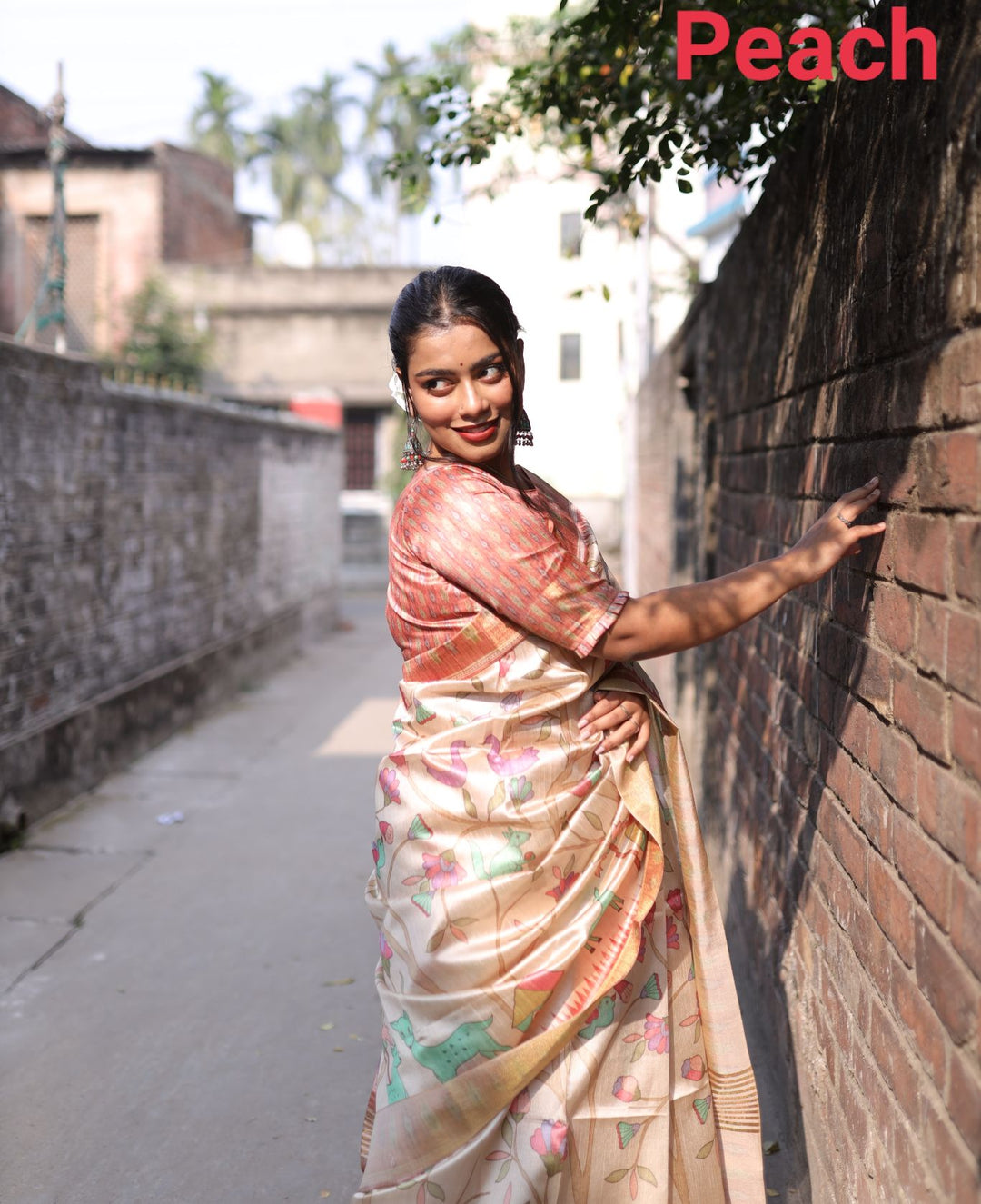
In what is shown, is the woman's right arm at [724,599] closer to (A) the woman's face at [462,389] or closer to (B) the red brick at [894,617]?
(B) the red brick at [894,617]

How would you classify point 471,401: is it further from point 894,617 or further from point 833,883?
point 833,883

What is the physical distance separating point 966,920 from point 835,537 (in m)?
0.72

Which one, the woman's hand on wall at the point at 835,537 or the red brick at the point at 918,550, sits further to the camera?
the woman's hand on wall at the point at 835,537

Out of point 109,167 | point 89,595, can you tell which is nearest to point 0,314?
point 109,167

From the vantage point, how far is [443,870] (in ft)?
7.20

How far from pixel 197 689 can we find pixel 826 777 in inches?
272

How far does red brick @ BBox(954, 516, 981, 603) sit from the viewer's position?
1.55m

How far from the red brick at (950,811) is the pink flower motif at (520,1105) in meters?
0.88

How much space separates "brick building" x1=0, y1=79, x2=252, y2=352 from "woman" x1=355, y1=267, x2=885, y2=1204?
22065 mm

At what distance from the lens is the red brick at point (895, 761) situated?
6.04ft

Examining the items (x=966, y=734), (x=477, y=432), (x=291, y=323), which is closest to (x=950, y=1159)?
(x=966, y=734)

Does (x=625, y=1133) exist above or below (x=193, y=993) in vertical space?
above

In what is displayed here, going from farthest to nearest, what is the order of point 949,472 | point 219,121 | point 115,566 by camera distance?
1. point 219,121
2. point 115,566
3. point 949,472

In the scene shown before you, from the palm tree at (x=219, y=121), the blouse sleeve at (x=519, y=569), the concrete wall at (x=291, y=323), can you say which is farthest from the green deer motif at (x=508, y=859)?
the palm tree at (x=219, y=121)
